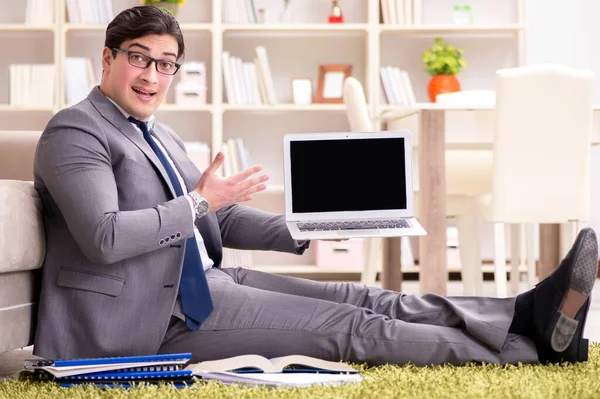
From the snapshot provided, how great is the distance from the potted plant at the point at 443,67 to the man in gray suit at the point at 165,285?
3080mm

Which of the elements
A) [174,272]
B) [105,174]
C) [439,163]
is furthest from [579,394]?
[439,163]

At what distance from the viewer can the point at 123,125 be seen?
6.10ft

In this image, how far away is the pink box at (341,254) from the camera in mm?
4992

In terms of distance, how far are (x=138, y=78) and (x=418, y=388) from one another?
0.85m

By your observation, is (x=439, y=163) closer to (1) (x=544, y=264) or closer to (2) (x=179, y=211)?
(1) (x=544, y=264)

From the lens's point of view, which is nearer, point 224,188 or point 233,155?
point 224,188

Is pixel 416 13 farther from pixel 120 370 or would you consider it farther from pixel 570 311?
pixel 120 370

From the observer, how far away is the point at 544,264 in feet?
11.2

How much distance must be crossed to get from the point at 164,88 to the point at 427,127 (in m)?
1.29

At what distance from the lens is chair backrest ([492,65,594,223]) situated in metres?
3.02

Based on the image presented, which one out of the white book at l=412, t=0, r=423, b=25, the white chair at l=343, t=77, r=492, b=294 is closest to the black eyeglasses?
the white chair at l=343, t=77, r=492, b=294

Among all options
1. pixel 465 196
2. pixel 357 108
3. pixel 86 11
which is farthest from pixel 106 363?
pixel 86 11

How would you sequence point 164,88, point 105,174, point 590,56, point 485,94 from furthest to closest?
point 590,56, point 485,94, point 164,88, point 105,174

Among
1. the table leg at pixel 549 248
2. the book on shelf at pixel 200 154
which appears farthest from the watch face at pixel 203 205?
the book on shelf at pixel 200 154
